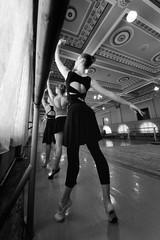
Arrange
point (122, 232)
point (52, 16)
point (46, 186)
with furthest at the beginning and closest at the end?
point (46, 186)
point (122, 232)
point (52, 16)

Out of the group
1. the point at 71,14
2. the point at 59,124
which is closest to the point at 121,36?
the point at 71,14

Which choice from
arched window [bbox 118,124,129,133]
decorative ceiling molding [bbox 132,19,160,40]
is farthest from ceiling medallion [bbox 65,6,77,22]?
arched window [bbox 118,124,129,133]

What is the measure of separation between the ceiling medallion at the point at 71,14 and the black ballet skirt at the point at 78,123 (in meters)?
2.60

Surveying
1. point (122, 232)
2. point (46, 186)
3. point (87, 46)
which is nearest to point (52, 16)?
point (122, 232)

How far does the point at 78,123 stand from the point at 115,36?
3.57m

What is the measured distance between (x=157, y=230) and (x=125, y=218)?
0.51 feet

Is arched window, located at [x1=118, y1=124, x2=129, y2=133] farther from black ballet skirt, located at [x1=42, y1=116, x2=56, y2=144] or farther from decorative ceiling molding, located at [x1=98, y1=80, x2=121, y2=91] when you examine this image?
black ballet skirt, located at [x1=42, y1=116, x2=56, y2=144]

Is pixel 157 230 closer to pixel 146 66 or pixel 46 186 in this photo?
pixel 46 186

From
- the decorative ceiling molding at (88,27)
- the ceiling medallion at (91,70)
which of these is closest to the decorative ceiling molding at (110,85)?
the ceiling medallion at (91,70)

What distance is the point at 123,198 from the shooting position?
827mm

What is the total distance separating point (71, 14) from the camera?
2.35 m

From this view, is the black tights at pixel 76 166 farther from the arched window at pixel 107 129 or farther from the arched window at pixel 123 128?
the arched window at pixel 107 129

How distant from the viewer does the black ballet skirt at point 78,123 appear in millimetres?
654

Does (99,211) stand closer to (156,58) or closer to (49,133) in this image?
(49,133)
